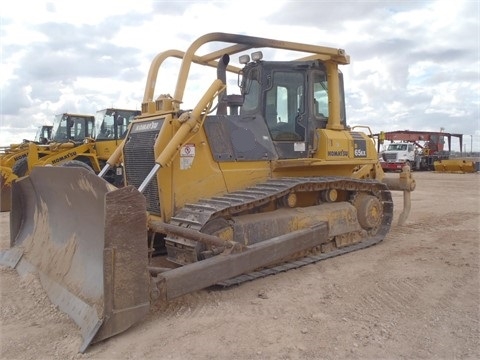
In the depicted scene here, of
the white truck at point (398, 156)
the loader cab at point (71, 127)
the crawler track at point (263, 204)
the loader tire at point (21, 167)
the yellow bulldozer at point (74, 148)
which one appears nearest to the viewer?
the crawler track at point (263, 204)

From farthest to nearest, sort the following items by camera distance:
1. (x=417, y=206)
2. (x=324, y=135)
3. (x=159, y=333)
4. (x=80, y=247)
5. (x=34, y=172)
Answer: (x=417, y=206), (x=324, y=135), (x=34, y=172), (x=80, y=247), (x=159, y=333)

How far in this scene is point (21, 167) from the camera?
1292 centimetres

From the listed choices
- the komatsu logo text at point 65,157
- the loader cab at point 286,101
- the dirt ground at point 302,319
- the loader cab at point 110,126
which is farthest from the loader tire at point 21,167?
the loader cab at point 286,101

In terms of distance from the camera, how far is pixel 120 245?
3.62 meters

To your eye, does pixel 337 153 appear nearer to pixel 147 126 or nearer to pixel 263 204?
pixel 263 204

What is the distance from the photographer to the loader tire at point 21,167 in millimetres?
12740

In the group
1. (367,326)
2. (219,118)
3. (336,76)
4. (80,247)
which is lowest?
(367,326)

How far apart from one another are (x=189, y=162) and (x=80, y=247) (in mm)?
1645

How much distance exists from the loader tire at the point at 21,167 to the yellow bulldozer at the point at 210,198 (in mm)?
7481

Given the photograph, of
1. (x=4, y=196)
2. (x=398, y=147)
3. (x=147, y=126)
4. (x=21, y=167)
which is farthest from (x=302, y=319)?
(x=398, y=147)

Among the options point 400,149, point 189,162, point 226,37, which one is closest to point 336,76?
point 226,37

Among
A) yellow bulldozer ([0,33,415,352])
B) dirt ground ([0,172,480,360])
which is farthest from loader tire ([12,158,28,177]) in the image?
dirt ground ([0,172,480,360])

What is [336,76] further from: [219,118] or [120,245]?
[120,245]

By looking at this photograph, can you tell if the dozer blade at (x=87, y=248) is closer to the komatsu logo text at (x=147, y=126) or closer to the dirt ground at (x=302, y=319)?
the dirt ground at (x=302, y=319)
